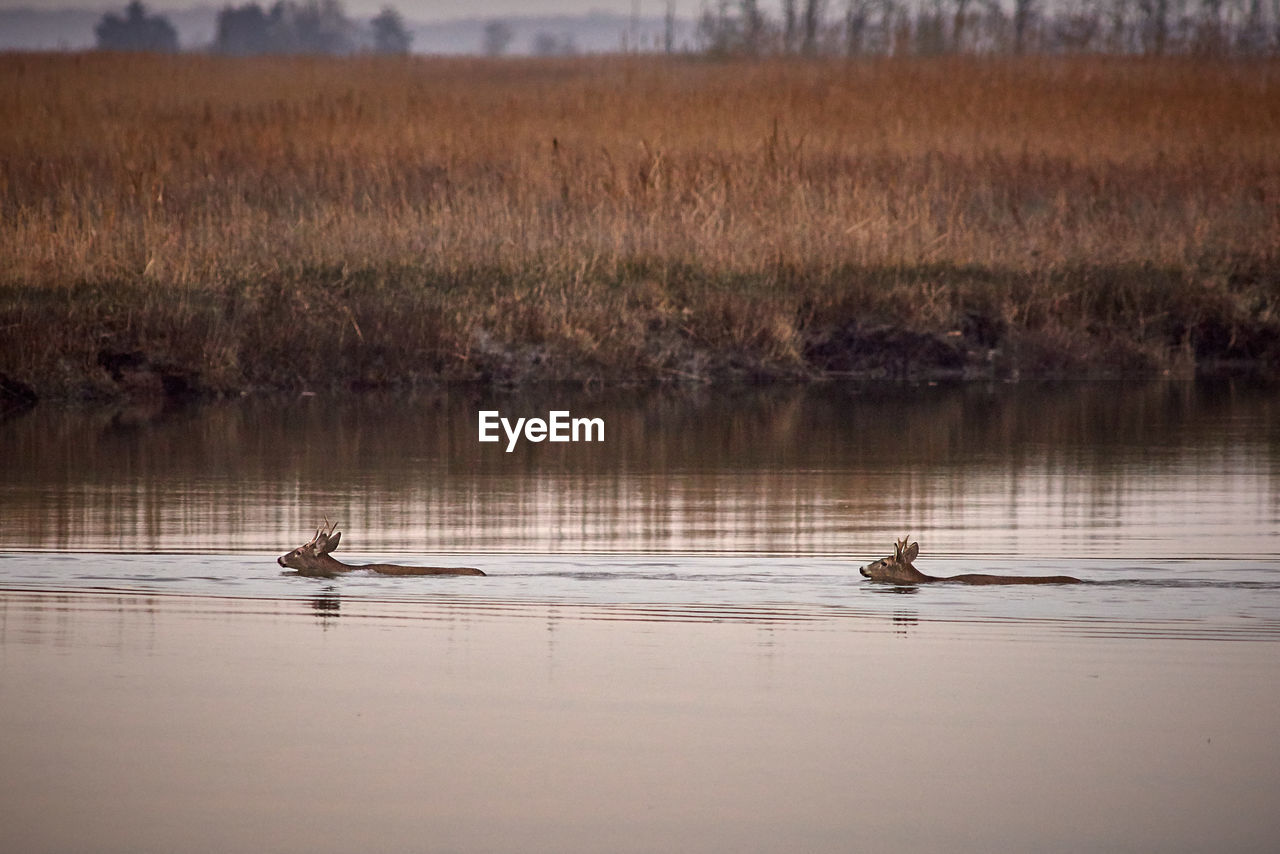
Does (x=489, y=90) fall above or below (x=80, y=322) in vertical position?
above

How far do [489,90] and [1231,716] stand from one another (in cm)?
2728

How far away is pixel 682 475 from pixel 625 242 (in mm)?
7956

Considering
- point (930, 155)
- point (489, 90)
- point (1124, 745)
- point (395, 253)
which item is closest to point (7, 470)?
point (395, 253)

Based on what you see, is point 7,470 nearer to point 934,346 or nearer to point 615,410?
point 615,410

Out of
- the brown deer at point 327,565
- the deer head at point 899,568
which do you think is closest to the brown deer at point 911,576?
the deer head at point 899,568

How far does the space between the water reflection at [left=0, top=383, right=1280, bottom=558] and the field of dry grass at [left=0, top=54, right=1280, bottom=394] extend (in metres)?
1.01

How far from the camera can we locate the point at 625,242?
21781 millimetres

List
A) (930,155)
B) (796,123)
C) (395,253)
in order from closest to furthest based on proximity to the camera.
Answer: (395,253) < (930,155) < (796,123)

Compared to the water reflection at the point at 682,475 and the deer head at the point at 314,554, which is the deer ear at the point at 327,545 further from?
the water reflection at the point at 682,475

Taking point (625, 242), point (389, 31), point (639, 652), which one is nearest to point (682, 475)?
point (639, 652)

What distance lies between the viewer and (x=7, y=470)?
46.3ft

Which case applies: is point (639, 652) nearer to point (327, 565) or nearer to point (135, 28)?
point (327, 565)

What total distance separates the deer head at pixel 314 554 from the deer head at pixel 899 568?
2.58 metres

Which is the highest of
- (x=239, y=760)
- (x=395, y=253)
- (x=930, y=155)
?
(x=930, y=155)
